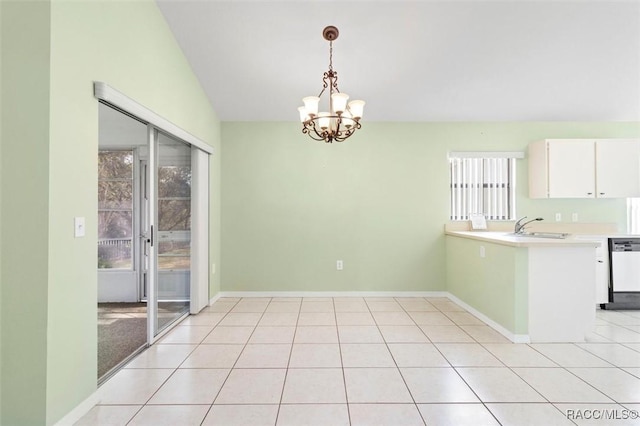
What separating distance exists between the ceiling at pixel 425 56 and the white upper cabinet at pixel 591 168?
0.49 metres

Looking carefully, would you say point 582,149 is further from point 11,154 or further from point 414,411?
point 11,154

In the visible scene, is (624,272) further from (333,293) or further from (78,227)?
(78,227)

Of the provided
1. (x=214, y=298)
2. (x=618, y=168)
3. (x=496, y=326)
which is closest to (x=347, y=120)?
(x=496, y=326)

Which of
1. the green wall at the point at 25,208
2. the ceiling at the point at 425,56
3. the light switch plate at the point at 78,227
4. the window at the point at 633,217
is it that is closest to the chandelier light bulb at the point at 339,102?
the ceiling at the point at 425,56

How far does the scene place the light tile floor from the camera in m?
1.93

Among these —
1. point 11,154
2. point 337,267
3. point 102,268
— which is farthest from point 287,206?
point 11,154

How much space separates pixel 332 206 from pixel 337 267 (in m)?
0.90

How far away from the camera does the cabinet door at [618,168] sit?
4.26m

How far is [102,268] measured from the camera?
3.79 metres

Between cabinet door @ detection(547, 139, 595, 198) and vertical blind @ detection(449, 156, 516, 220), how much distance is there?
0.49 metres

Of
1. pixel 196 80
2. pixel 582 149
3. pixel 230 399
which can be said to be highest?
pixel 196 80

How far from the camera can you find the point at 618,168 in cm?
428

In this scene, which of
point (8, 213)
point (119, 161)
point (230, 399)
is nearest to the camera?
point (8, 213)

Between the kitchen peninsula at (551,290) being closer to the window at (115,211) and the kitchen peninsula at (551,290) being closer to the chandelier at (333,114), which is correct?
the chandelier at (333,114)
